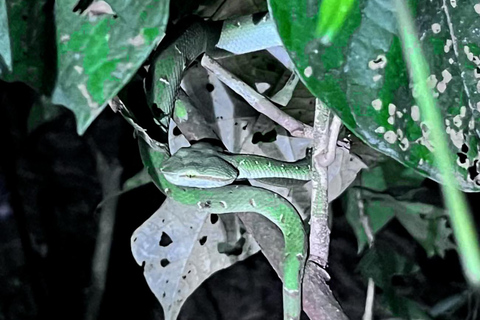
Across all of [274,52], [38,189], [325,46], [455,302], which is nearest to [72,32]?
[325,46]

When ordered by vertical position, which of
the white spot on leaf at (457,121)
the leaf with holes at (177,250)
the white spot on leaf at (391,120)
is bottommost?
the leaf with holes at (177,250)

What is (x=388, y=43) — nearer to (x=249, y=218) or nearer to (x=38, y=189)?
(x=249, y=218)

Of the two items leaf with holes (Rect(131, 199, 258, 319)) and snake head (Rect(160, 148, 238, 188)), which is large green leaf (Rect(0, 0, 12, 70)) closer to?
snake head (Rect(160, 148, 238, 188))

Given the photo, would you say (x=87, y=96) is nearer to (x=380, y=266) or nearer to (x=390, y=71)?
(x=390, y=71)

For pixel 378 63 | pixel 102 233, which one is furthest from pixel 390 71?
pixel 102 233

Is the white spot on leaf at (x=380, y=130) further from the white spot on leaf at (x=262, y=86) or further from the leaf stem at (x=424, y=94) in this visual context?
the white spot on leaf at (x=262, y=86)

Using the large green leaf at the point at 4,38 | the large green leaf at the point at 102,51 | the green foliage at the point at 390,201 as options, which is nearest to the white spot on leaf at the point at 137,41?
the large green leaf at the point at 102,51
